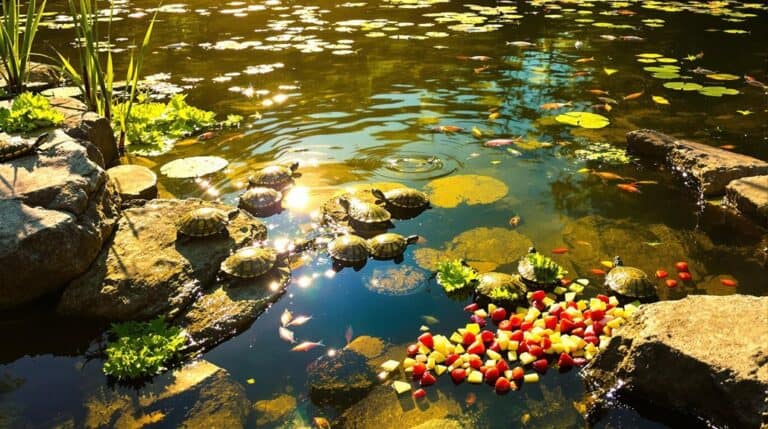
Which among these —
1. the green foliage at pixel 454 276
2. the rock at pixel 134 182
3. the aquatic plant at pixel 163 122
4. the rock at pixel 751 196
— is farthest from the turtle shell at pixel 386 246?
the aquatic plant at pixel 163 122

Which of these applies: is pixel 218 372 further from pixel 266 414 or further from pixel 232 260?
pixel 232 260

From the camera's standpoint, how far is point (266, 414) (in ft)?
11.2

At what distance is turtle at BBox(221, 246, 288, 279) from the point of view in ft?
14.9

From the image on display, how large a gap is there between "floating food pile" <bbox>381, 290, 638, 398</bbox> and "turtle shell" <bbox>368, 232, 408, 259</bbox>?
41.3 inches

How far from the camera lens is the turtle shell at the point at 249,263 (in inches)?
179

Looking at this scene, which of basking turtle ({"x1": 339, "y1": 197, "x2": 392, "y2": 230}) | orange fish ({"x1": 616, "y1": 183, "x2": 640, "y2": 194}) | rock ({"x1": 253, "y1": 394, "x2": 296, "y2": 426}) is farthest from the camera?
orange fish ({"x1": 616, "y1": 183, "x2": 640, "y2": 194})

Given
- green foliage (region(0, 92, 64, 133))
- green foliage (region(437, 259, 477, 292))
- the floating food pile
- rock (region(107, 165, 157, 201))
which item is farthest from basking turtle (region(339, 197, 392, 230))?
green foliage (region(0, 92, 64, 133))

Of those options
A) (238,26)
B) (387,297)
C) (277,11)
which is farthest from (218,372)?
(277,11)

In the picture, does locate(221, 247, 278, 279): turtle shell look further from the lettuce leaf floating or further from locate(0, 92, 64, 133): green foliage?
the lettuce leaf floating

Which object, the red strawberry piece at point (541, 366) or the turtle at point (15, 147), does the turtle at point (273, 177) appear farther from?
the red strawberry piece at point (541, 366)

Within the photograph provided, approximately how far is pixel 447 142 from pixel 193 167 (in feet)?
11.1

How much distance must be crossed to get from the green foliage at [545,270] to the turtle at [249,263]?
2238 mm

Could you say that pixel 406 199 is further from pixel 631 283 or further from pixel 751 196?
pixel 751 196

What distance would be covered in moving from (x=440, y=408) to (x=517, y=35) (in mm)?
11827
